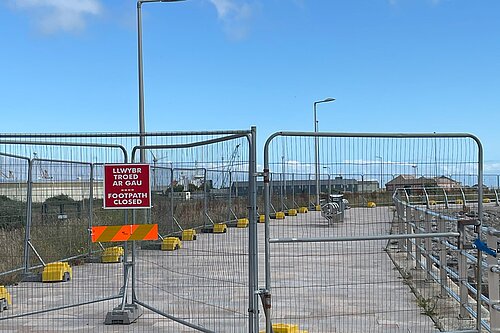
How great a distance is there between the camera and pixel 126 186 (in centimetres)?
759

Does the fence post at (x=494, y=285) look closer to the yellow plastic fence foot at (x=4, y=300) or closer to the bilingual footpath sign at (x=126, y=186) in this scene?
the bilingual footpath sign at (x=126, y=186)

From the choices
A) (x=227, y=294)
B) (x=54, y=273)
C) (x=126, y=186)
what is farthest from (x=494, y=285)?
(x=54, y=273)

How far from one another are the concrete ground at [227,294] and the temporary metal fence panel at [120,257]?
0.03 m

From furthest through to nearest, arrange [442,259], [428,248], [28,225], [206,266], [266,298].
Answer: [28,225]
[428,248]
[206,266]
[442,259]
[266,298]

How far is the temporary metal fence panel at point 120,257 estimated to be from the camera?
24.4 feet

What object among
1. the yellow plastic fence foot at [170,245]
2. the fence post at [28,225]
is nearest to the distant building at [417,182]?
the yellow plastic fence foot at [170,245]

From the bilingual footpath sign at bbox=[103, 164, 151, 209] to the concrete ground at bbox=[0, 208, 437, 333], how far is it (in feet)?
5.09

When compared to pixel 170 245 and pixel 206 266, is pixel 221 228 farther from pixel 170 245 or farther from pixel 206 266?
pixel 206 266

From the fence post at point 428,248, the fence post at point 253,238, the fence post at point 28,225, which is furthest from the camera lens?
the fence post at point 28,225

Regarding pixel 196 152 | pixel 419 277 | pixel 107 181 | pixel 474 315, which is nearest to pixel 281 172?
pixel 196 152

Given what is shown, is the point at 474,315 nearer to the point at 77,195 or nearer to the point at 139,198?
the point at 139,198

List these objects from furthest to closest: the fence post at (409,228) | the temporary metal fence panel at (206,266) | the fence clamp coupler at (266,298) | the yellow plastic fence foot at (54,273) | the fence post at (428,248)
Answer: the fence post at (409,228), the yellow plastic fence foot at (54,273), the fence post at (428,248), the temporary metal fence panel at (206,266), the fence clamp coupler at (266,298)

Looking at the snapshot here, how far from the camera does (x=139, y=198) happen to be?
759cm

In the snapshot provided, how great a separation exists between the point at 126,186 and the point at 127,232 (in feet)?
1.96
